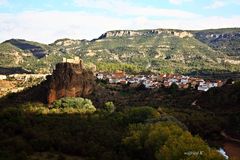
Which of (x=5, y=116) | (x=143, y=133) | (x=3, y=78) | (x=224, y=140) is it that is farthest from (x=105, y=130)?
(x=3, y=78)

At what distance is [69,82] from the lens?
79812 millimetres

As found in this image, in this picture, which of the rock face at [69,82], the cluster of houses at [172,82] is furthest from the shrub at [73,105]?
the cluster of houses at [172,82]

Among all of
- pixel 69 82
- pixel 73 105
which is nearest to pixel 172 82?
pixel 69 82

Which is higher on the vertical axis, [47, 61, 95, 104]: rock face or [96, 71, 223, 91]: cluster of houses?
[47, 61, 95, 104]: rock face

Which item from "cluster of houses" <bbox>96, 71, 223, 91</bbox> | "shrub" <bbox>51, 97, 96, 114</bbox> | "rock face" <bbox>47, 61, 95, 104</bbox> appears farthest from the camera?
"cluster of houses" <bbox>96, 71, 223, 91</bbox>

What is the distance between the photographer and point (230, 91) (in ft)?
269

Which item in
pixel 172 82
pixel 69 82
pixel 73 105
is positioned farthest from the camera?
pixel 172 82

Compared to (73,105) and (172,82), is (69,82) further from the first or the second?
(172,82)

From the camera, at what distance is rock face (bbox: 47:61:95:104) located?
3061 inches

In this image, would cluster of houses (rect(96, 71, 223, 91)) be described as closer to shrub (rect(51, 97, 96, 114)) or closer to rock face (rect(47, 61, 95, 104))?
rock face (rect(47, 61, 95, 104))

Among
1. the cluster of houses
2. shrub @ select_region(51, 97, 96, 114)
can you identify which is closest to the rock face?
shrub @ select_region(51, 97, 96, 114)

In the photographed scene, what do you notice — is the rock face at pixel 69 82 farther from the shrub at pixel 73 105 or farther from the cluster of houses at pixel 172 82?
the cluster of houses at pixel 172 82

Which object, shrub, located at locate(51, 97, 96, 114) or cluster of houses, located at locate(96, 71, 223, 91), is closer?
shrub, located at locate(51, 97, 96, 114)

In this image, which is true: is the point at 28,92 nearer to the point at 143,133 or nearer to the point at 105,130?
the point at 105,130
